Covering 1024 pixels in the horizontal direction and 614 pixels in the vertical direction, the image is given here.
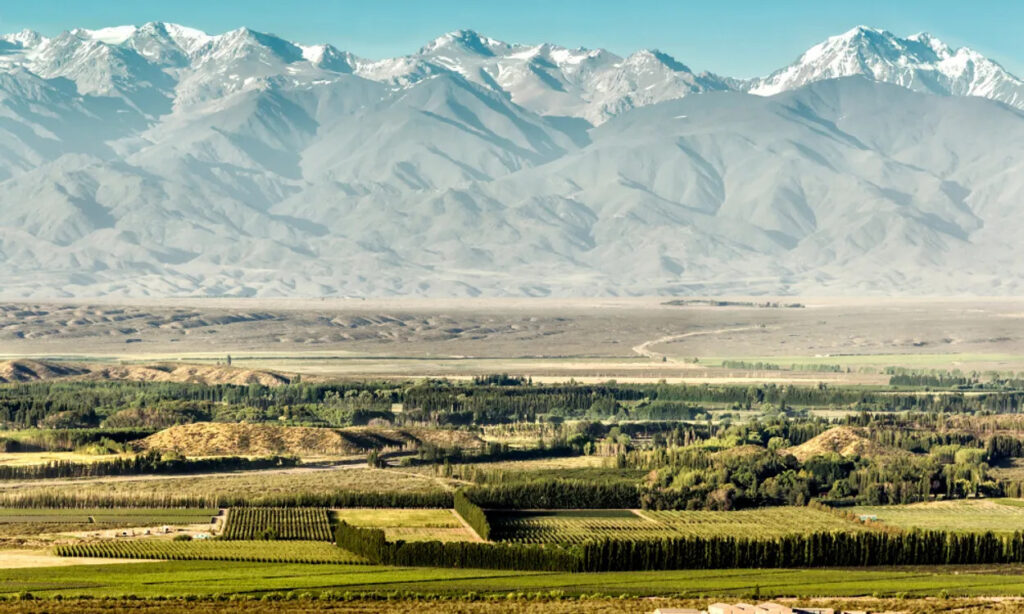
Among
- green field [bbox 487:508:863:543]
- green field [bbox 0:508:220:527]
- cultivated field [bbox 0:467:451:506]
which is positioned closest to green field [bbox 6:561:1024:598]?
green field [bbox 487:508:863:543]

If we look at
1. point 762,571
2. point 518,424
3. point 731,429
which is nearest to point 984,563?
point 762,571

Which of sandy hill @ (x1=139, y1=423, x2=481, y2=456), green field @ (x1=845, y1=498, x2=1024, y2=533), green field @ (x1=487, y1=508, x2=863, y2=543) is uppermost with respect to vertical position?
sandy hill @ (x1=139, y1=423, x2=481, y2=456)

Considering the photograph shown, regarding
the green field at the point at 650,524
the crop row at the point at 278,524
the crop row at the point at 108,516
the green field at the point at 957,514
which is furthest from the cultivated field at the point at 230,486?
the green field at the point at 957,514

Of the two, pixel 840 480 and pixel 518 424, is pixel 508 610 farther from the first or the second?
pixel 518 424

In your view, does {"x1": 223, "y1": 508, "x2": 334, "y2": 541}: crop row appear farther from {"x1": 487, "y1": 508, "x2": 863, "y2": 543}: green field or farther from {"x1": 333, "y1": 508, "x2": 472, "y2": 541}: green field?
{"x1": 487, "y1": 508, "x2": 863, "y2": 543}: green field

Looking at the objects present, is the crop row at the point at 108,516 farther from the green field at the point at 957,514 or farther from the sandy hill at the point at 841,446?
the sandy hill at the point at 841,446

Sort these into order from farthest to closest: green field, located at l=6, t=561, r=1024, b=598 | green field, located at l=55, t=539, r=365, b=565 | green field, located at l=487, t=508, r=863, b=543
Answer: green field, located at l=487, t=508, r=863, b=543
green field, located at l=55, t=539, r=365, b=565
green field, located at l=6, t=561, r=1024, b=598
